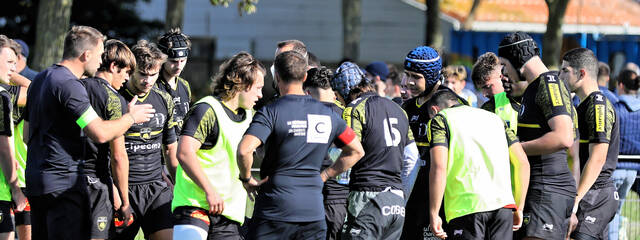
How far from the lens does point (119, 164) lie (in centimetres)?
623

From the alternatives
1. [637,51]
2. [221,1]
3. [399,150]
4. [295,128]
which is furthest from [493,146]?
[637,51]

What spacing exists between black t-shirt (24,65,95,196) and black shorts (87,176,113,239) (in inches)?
7.4

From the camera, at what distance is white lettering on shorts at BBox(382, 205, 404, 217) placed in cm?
616

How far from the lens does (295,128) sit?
5523mm

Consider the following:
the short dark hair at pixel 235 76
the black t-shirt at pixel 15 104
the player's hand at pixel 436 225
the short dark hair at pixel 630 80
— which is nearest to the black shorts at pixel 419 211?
the player's hand at pixel 436 225

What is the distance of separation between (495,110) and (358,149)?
2.25 meters

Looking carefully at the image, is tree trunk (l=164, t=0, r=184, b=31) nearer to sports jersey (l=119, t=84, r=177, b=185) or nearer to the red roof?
sports jersey (l=119, t=84, r=177, b=185)

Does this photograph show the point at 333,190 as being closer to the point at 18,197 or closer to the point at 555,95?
the point at 555,95

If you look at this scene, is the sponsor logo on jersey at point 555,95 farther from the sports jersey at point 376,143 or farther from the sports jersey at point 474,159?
the sports jersey at point 376,143

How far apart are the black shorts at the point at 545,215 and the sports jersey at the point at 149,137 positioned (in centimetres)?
303

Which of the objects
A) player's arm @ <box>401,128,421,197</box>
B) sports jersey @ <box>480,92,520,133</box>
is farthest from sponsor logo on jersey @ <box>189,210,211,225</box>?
sports jersey @ <box>480,92,520,133</box>

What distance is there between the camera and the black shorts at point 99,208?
6.16 meters

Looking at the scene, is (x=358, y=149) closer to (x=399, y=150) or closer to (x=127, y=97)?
(x=399, y=150)

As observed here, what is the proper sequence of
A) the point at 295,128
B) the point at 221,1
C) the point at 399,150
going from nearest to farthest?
1. the point at 295,128
2. the point at 399,150
3. the point at 221,1
